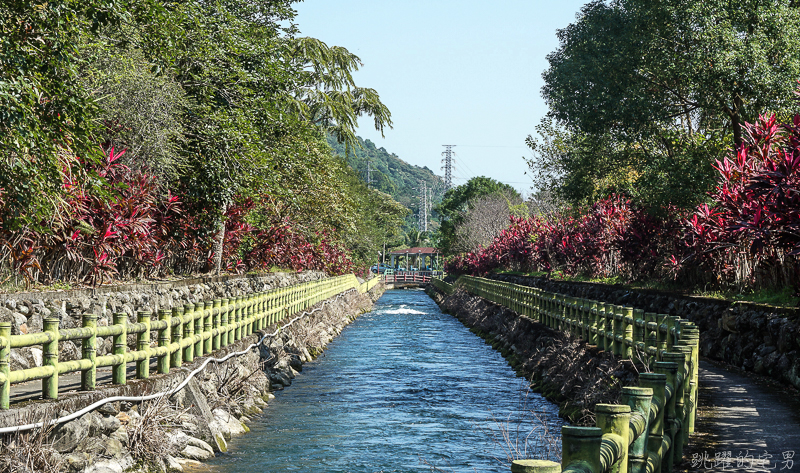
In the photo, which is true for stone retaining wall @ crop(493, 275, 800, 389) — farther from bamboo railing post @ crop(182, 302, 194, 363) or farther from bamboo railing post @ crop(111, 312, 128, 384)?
bamboo railing post @ crop(111, 312, 128, 384)

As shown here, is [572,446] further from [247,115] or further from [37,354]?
[247,115]

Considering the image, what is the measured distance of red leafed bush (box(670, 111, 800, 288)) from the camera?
12.3 m

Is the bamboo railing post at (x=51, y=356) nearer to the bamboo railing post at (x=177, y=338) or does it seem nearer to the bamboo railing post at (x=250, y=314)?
the bamboo railing post at (x=177, y=338)

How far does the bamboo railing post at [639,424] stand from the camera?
5434mm

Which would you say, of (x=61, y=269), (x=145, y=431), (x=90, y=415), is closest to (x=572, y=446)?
(x=90, y=415)

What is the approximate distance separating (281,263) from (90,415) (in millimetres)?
30947

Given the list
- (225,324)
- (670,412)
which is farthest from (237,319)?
(670,412)

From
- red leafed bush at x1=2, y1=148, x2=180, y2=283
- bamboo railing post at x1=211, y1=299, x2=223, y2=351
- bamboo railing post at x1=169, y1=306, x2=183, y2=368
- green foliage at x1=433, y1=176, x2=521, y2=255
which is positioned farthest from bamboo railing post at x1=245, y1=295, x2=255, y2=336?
green foliage at x1=433, y1=176, x2=521, y2=255

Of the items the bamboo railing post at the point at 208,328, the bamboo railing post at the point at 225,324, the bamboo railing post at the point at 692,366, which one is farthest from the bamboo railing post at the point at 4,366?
the bamboo railing post at the point at 225,324

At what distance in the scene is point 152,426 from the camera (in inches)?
366

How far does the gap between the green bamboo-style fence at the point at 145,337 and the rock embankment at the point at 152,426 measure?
22 centimetres

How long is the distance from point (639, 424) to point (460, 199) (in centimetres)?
9514

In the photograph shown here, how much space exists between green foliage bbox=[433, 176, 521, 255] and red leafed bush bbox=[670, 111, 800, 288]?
6672 centimetres

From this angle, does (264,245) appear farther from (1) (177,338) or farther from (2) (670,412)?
(2) (670,412)
